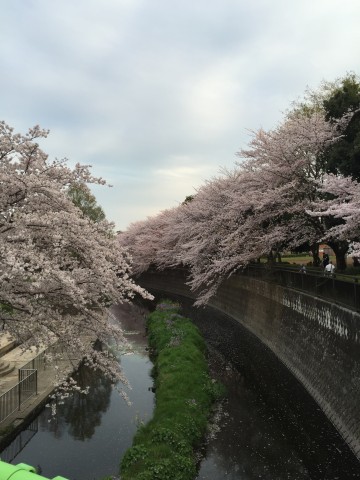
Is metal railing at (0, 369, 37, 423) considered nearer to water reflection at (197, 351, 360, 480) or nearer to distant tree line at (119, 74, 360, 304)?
water reflection at (197, 351, 360, 480)

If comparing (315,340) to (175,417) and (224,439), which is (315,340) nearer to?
(224,439)

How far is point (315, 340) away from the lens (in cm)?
1833

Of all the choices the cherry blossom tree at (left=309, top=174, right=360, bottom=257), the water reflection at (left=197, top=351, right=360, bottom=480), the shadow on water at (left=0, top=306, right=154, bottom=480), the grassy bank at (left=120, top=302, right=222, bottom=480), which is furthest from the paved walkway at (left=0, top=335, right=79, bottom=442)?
the cherry blossom tree at (left=309, top=174, right=360, bottom=257)

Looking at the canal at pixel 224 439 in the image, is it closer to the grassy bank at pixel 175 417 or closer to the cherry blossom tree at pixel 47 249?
the grassy bank at pixel 175 417

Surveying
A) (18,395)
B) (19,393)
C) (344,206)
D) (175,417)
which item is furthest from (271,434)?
(18,395)

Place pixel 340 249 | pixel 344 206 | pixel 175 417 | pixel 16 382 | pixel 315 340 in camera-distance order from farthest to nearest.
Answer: pixel 340 249
pixel 16 382
pixel 315 340
pixel 175 417
pixel 344 206

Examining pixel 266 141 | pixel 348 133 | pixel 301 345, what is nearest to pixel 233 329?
pixel 301 345

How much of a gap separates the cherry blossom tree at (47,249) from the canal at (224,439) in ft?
16.1

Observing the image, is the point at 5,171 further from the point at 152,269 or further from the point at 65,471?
the point at 152,269

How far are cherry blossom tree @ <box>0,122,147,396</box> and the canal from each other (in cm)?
492

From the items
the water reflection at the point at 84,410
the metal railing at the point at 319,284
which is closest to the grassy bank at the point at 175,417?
the water reflection at the point at 84,410

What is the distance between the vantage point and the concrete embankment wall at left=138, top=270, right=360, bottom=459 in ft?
45.3

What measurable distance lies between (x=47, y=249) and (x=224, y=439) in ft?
30.4

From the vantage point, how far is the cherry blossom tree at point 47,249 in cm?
927
